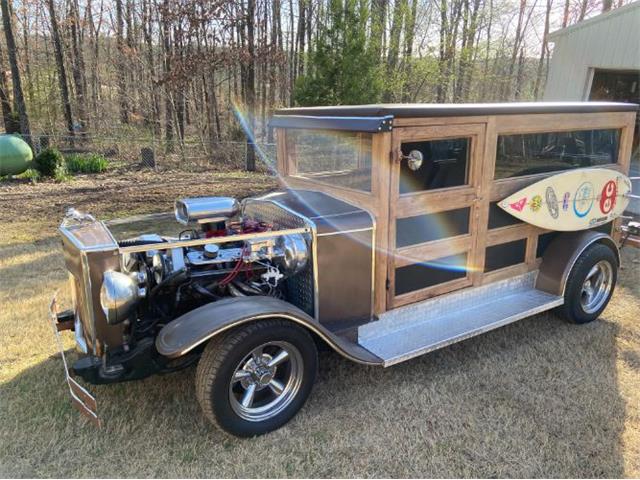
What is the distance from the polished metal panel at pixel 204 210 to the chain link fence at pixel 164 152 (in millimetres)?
8928

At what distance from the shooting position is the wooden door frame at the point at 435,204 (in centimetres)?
311

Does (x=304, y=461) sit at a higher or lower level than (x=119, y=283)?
lower

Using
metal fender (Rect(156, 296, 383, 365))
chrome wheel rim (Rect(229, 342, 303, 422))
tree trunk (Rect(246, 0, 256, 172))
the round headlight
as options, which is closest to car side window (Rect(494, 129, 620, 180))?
metal fender (Rect(156, 296, 383, 365))

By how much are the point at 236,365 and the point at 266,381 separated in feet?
0.91

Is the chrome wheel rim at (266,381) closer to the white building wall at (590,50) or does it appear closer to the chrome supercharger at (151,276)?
the chrome supercharger at (151,276)

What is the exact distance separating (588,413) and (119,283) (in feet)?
9.43

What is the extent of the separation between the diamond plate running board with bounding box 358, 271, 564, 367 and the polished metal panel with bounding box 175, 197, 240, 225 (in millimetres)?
1201

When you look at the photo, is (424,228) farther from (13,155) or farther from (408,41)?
(408,41)

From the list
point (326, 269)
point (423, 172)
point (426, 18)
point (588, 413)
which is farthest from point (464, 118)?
point (426, 18)

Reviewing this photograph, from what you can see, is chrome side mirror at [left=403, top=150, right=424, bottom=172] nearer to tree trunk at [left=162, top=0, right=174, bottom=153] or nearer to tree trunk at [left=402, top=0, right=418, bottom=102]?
tree trunk at [left=162, top=0, right=174, bottom=153]

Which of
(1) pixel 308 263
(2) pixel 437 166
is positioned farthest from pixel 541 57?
(1) pixel 308 263

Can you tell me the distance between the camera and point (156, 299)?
289cm

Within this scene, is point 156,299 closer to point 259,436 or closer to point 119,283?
point 119,283

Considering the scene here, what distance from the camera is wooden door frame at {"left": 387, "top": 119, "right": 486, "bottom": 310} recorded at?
3107 mm
